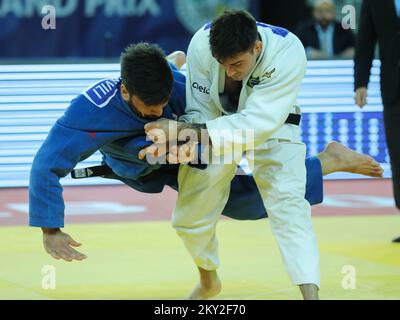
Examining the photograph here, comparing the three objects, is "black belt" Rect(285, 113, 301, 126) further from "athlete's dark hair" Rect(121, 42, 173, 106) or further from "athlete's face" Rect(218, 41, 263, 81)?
"athlete's dark hair" Rect(121, 42, 173, 106)

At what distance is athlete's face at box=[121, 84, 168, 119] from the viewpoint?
12.9 feet

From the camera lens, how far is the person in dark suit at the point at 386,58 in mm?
6090

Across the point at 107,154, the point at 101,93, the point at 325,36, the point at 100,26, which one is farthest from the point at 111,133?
the point at 100,26

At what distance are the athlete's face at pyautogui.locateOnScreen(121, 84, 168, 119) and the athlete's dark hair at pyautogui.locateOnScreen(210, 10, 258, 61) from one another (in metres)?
0.34

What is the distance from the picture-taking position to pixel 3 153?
7.91 m

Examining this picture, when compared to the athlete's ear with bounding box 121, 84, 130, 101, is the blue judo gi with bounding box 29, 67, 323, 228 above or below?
below

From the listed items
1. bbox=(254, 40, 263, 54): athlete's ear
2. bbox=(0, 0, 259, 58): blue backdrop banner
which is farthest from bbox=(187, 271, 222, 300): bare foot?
bbox=(0, 0, 259, 58): blue backdrop banner

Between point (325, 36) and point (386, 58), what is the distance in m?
4.10

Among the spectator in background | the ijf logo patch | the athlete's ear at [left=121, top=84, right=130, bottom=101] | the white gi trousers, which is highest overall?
the spectator in background

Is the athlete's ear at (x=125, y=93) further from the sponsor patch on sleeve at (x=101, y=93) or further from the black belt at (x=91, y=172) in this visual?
the black belt at (x=91, y=172)

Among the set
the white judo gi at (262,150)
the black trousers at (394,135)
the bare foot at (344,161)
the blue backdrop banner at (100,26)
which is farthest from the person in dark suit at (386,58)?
the blue backdrop banner at (100,26)

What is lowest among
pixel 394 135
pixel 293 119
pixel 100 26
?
pixel 394 135

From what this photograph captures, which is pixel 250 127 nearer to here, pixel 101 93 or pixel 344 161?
pixel 101 93

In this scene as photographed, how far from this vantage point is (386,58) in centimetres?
616
